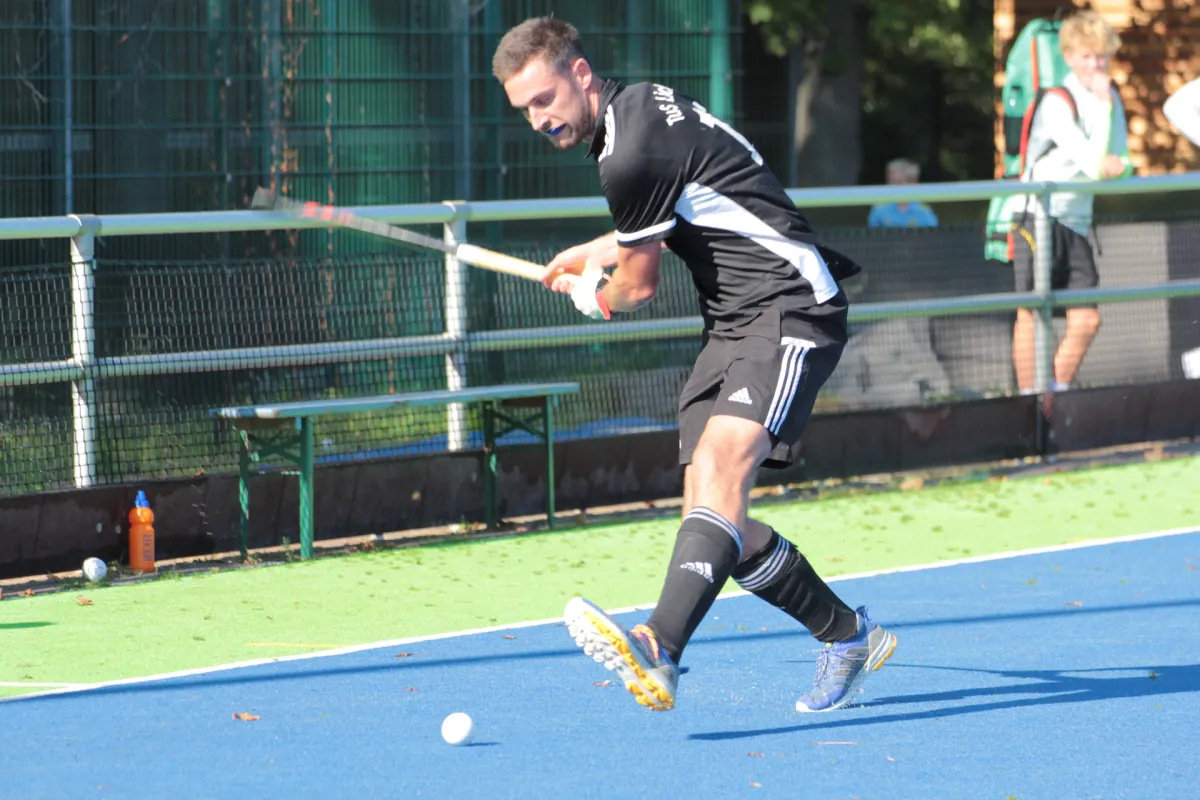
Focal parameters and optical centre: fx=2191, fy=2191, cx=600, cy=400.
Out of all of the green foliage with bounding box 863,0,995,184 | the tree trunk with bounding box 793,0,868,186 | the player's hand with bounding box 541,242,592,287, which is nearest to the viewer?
the player's hand with bounding box 541,242,592,287

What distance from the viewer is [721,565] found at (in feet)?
19.8

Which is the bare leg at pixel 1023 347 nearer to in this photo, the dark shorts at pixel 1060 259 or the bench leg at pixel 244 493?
the dark shorts at pixel 1060 259

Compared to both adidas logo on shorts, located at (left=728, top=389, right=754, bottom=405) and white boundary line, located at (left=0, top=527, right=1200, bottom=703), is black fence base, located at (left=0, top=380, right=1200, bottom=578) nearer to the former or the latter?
white boundary line, located at (left=0, top=527, right=1200, bottom=703)

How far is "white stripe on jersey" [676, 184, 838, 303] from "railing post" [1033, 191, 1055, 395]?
659 cm

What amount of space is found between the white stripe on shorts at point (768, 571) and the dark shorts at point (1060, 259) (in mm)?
6555

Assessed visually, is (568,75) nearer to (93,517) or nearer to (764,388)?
(764,388)

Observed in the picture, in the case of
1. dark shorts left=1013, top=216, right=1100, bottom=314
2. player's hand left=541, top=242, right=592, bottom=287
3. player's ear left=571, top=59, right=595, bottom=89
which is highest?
player's ear left=571, top=59, right=595, bottom=89

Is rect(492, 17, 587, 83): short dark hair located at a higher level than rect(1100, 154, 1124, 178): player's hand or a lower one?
higher

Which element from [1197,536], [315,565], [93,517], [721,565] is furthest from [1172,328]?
[721,565]

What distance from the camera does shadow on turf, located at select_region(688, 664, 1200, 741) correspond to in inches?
254

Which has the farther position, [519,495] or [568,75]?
[519,495]

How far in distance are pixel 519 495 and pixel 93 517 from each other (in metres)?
2.21

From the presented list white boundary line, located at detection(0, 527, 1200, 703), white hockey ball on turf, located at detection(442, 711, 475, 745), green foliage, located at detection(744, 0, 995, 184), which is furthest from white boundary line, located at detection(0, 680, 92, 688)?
green foliage, located at detection(744, 0, 995, 184)

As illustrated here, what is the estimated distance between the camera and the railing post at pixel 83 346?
9.23m
